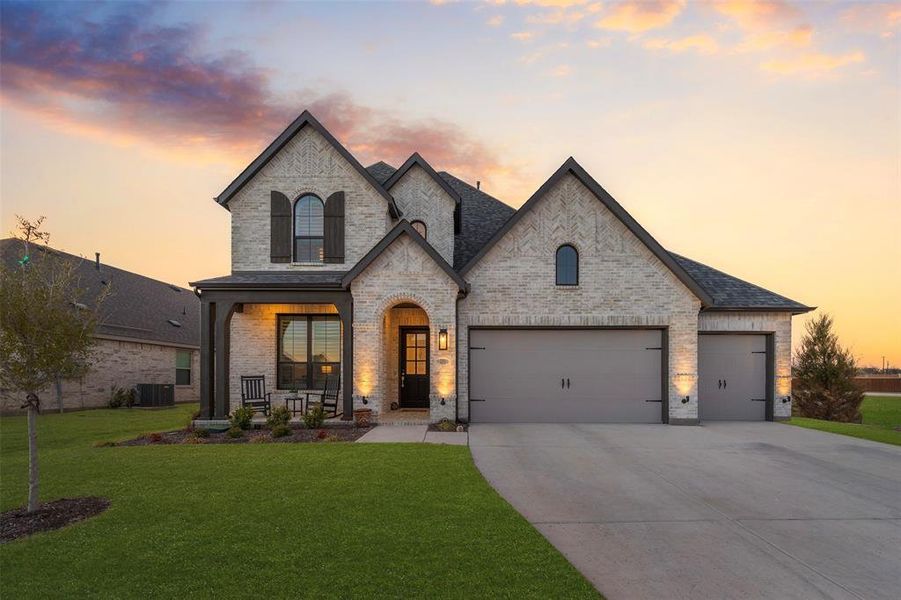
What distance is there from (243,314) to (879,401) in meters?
38.8

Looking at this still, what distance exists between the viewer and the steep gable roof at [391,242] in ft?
45.3

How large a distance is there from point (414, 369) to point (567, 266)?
631cm

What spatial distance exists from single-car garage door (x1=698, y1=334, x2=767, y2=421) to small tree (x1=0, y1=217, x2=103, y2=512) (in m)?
15.9

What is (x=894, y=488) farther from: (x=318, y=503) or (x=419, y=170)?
(x=419, y=170)

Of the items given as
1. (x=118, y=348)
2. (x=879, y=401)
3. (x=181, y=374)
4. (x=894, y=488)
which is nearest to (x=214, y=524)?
(x=894, y=488)

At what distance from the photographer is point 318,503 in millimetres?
6719

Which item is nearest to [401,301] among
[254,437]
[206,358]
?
[254,437]

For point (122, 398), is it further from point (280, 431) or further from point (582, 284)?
point (582, 284)

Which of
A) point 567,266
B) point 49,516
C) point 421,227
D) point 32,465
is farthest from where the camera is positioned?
point 421,227

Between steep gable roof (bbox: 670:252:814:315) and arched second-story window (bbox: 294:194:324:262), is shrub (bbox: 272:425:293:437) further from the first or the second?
steep gable roof (bbox: 670:252:814:315)

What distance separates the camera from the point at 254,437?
1220 cm

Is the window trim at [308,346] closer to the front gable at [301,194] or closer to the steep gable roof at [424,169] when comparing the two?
the front gable at [301,194]

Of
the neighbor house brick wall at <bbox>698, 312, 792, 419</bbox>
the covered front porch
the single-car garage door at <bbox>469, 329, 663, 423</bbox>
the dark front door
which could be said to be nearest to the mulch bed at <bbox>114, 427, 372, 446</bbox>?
the covered front porch

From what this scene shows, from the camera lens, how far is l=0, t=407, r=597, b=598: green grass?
4.40 metres
